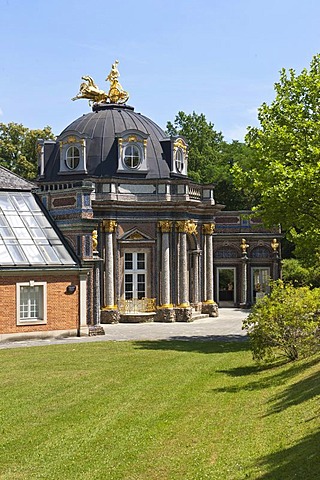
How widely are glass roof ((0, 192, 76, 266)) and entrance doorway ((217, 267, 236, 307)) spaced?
774 inches

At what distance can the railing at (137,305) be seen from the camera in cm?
3656

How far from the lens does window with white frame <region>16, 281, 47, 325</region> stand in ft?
87.8

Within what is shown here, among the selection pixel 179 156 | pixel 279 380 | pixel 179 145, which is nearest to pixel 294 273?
pixel 179 156

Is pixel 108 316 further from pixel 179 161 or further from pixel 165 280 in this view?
pixel 179 161

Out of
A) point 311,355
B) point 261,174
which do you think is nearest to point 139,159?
point 261,174

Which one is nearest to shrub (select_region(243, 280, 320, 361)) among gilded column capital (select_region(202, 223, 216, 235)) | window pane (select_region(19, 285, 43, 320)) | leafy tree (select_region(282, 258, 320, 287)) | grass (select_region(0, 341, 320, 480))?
grass (select_region(0, 341, 320, 480))

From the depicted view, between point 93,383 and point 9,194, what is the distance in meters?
16.1

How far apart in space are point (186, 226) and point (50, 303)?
38.8 feet

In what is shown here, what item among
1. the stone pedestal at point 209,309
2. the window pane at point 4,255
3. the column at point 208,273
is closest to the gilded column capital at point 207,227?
the column at point 208,273

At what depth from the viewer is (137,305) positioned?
120 ft


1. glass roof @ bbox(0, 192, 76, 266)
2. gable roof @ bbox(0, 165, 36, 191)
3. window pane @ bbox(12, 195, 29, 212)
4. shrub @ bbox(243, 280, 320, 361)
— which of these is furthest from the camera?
gable roof @ bbox(0, 165, 36, 191)

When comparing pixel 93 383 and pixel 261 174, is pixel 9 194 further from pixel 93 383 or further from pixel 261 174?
pixel 93 383

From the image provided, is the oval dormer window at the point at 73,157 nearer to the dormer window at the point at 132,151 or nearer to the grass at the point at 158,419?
the dormer window at the point at 132,151

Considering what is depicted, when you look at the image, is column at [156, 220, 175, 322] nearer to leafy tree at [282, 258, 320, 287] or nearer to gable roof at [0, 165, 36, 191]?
gable roof at [0, 165, 36, 191]
